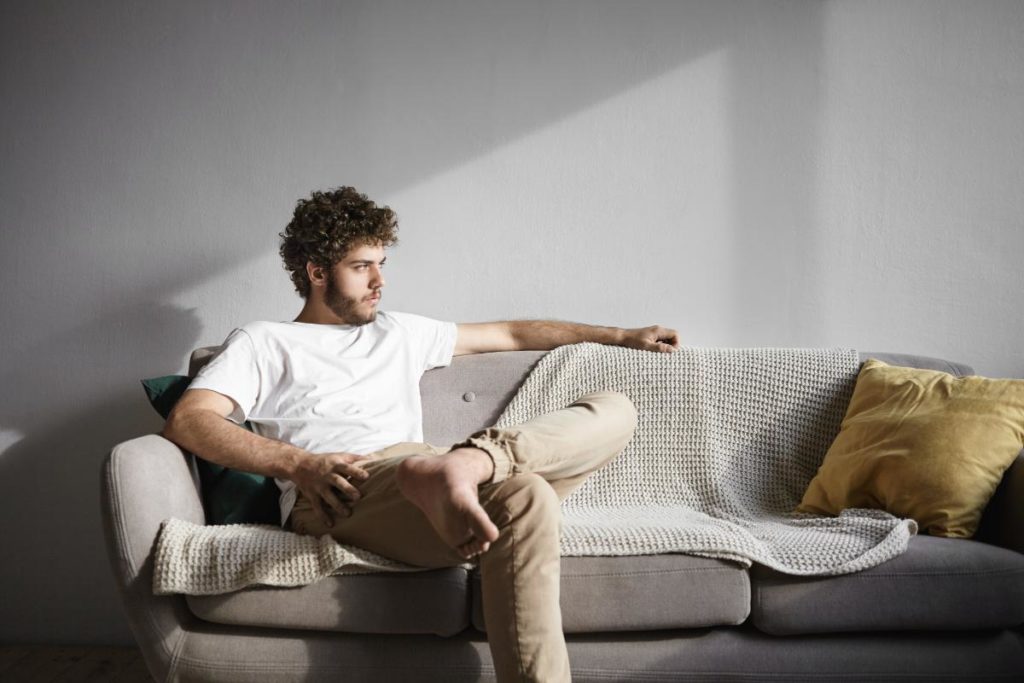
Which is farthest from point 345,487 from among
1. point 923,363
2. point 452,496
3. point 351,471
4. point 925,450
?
point 923,363

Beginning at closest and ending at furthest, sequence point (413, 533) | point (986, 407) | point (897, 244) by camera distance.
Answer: point (413, 533) < point (986, 407) < point (897, 244)

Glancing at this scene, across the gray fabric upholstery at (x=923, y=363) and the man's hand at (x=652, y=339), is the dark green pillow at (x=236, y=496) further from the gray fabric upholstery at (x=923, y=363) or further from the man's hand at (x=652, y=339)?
the gray fabric upholstery at (x=923, y=363)

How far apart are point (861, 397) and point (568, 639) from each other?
93cm

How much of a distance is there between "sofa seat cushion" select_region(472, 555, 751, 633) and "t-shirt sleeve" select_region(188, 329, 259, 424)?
73 cm

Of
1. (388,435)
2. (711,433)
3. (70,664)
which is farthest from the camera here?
(70,664)

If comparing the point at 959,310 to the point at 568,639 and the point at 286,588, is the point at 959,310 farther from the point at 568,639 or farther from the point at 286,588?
the point at 286,588

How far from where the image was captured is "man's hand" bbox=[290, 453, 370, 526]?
5.24 feet

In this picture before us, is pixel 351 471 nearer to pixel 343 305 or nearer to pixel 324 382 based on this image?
pixel 324 382

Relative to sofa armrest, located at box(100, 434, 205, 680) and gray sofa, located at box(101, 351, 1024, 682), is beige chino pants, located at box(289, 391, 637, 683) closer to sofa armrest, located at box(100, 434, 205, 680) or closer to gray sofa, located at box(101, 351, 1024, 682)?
gray sofa, located at box(101, 351, 1024, 682)

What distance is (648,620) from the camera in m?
1.54

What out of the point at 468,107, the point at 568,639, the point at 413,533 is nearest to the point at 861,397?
the point at 568,639

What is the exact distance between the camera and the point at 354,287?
209 cm

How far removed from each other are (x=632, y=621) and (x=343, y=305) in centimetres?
103

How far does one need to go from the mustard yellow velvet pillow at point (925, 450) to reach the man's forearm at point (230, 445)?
1.15 meters
